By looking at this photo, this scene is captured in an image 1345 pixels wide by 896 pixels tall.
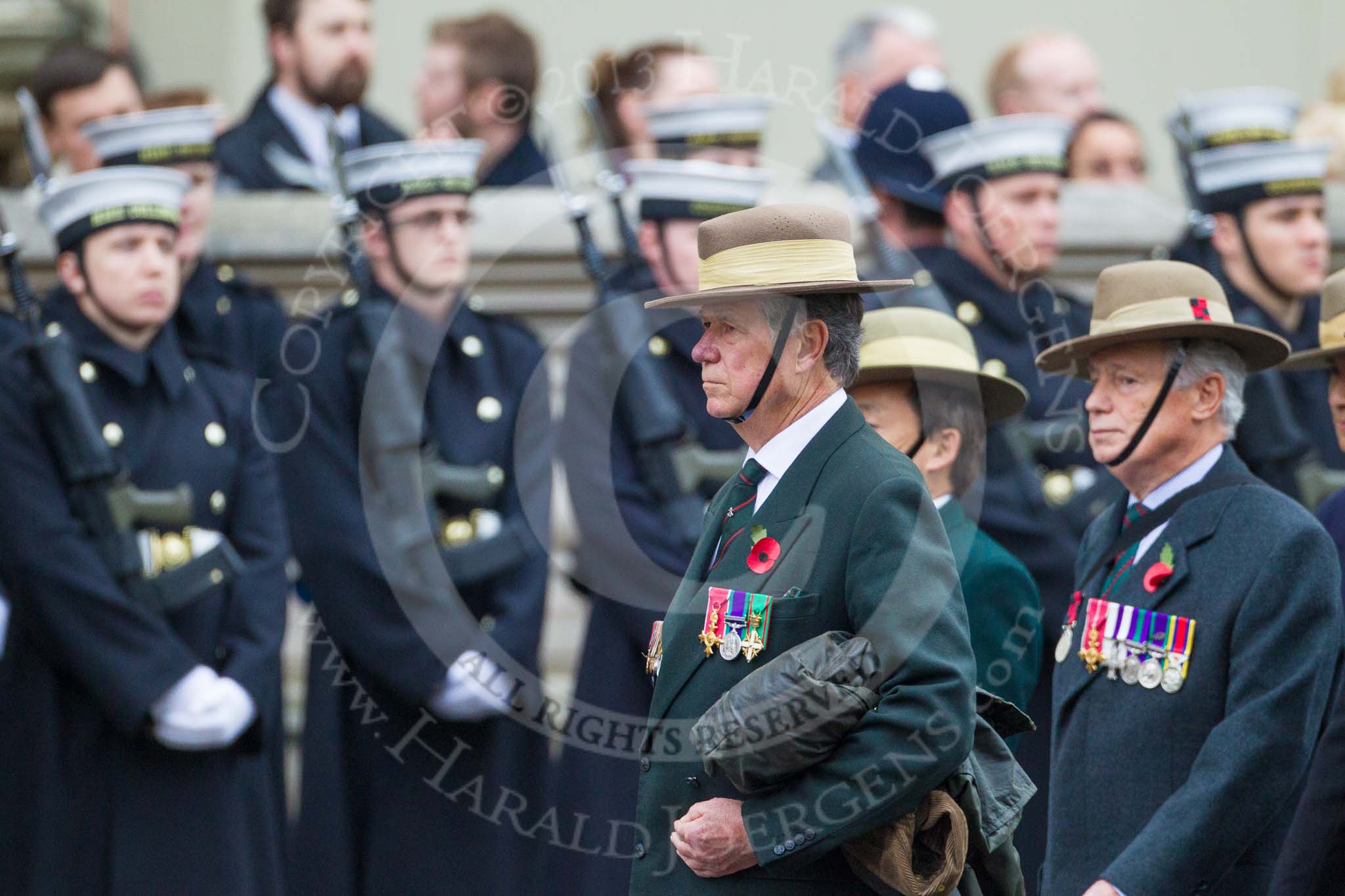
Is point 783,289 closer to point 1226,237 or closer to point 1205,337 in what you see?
point 1205,337

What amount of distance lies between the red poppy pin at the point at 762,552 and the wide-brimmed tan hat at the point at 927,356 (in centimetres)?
110

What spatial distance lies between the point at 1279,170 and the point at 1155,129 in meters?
4.12

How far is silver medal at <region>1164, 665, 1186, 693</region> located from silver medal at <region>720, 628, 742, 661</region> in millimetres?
1042

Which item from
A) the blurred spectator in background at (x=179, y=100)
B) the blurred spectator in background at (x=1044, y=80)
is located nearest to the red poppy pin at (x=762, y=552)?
the blurred spectator in background at (x=179, y=100)

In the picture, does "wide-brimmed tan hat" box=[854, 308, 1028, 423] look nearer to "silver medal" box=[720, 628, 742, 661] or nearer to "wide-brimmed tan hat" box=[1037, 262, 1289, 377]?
"wide-brimmed tan hat" box=[1037, 262, 1289, 377]

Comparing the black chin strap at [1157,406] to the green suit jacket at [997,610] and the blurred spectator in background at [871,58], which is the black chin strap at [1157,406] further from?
the blurred spectator in background at [871,58]

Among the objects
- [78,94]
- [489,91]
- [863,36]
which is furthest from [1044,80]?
[78,94]

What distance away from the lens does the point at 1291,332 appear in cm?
661

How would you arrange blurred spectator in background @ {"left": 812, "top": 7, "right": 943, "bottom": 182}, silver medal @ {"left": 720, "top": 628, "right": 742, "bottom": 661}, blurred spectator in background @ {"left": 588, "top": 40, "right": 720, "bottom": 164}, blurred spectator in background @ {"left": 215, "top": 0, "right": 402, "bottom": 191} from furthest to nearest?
1. blurred spectator in background @ {"left": 812, "top": 7, "right": 943, "bottom": 182}
2. blurred spectator in background @ {"left": 215, "top": 0, "right": 402, "bottom": 191}
3. blurred spectator in background @ {"left": 588, "top": 40, "right": 720, "bottom": 164}
4. silver medal @ {"left": 720, "top": 628, "right": 742, "bottom": 661}

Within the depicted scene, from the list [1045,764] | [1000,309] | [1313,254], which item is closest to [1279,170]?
[1313,254]

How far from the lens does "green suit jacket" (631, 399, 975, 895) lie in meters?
3.28

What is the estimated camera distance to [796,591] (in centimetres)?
343

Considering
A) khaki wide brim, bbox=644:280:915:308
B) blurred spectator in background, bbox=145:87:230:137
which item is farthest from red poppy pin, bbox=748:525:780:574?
blurred spectator in background, bbox=145:87:230:137

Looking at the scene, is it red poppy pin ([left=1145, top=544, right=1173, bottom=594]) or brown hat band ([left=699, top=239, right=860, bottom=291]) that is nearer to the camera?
brown hat band ([left=699, top=239, right=860, bottom=291])
